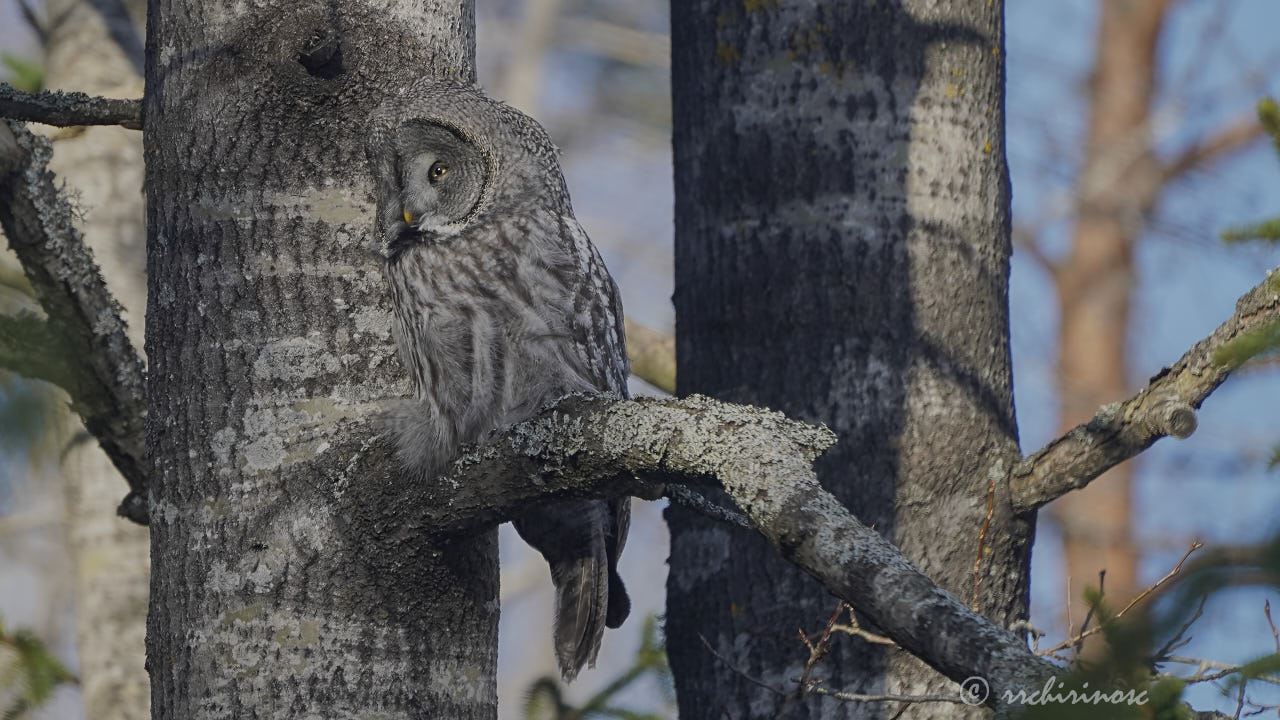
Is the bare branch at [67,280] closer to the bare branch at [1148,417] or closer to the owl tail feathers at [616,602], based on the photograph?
the owl tail feathers at [616,602]

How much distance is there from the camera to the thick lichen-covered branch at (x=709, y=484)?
1.41m

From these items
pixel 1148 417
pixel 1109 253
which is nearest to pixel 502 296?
pixel 1148 417

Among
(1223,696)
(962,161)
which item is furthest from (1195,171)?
(1223,696)

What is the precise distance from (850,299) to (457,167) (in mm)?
941

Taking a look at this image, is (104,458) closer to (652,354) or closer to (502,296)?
(652,354)

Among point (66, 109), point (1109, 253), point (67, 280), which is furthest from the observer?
point (1109, 253)

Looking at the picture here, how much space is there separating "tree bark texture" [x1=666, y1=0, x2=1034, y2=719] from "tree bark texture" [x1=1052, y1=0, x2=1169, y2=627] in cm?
903

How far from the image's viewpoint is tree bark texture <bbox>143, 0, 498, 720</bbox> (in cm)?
217

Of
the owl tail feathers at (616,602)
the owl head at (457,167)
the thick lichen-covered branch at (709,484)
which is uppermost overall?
the owl head at (457,167)

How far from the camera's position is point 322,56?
2303mm

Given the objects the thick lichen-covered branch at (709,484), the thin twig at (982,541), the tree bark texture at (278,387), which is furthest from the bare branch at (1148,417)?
the tree bark texture at (278,387)

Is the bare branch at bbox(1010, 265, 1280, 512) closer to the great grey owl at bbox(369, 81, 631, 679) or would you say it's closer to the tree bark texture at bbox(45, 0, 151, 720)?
the great grey owl at bbox(369, 81, 631, 679)

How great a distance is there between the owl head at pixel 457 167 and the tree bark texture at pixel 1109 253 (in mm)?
9388

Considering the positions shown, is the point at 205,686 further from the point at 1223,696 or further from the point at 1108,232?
the point at 1108,232
